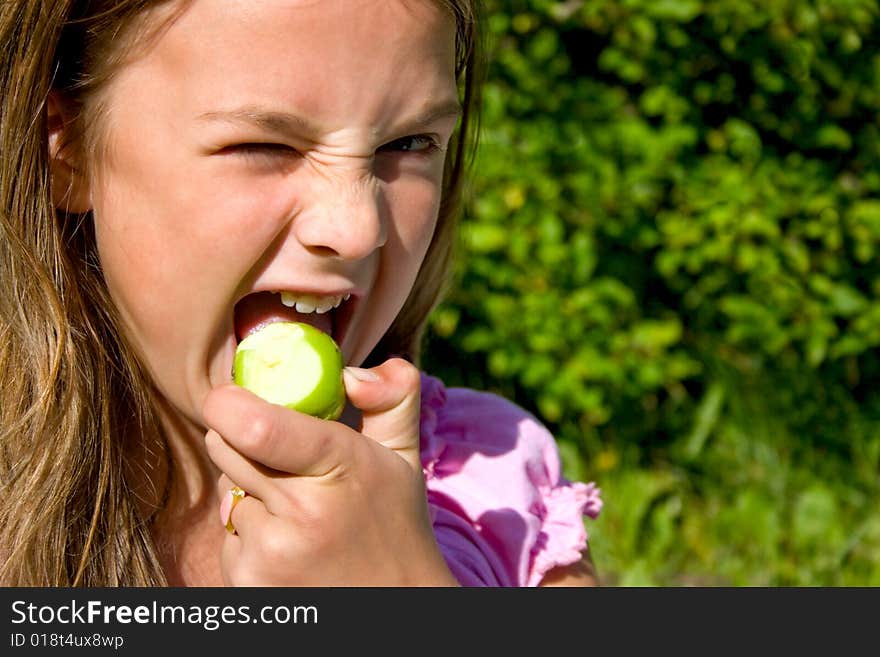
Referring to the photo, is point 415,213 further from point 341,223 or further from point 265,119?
point 265,119

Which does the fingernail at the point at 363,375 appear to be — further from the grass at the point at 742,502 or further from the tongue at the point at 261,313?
the grass at the point at 742,502

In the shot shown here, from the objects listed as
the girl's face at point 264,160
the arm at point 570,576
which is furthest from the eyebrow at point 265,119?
the arm at point 570,576

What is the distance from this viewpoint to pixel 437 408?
2316 millimetres

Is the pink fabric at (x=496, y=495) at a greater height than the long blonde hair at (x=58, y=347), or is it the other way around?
the long blonde hair at (x=58, y=347)

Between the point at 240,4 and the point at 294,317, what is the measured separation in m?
0.45

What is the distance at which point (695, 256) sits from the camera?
375cm

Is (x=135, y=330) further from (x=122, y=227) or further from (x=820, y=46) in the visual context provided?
(x=820, y=46)

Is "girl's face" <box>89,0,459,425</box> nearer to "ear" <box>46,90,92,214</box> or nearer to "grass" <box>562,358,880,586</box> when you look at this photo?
"ear" <box>46,90,92,214</box>

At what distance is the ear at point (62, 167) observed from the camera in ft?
6.26

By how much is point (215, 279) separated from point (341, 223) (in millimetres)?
195

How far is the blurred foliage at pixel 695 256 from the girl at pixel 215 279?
1606mm

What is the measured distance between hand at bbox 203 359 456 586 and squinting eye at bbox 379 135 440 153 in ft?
1.12

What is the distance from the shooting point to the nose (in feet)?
5.51

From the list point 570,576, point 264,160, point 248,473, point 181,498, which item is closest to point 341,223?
point 264,160
